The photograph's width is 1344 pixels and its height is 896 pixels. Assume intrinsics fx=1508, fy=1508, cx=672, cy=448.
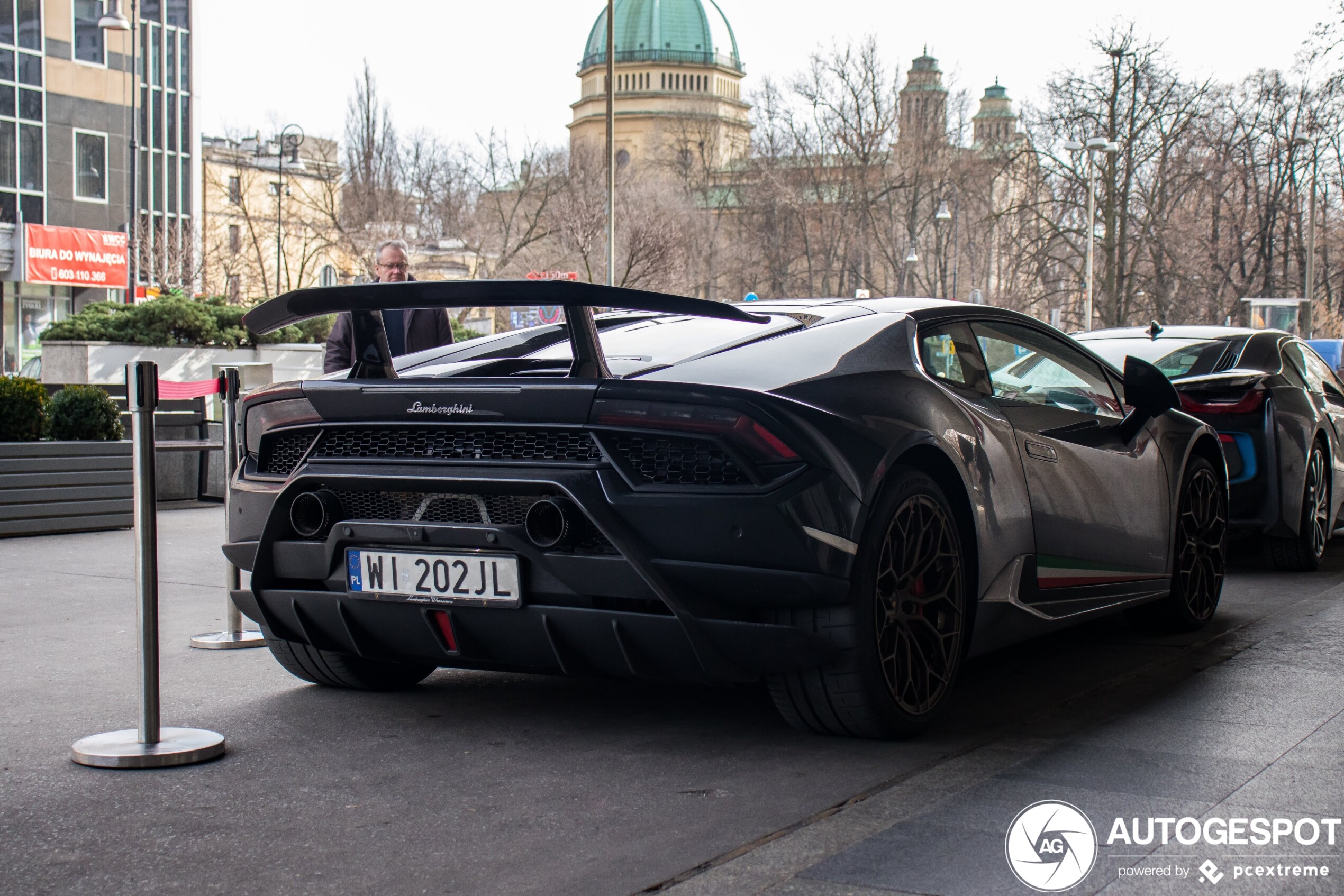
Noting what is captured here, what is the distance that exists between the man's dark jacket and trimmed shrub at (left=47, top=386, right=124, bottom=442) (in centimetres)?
377

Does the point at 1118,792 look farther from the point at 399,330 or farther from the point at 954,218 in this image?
the point at 954,218

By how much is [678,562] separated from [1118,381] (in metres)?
2.81

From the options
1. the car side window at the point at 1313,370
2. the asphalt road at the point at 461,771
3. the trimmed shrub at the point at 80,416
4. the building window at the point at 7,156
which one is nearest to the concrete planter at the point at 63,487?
the trimmed shrub at the point at 80,416

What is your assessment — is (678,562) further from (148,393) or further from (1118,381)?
(1118,381)

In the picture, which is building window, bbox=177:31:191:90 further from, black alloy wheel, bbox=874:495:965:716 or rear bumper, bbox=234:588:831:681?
black alloy wheel, bbox=874:495:965:716

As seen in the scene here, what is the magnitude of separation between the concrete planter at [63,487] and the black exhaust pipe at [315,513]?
674cm

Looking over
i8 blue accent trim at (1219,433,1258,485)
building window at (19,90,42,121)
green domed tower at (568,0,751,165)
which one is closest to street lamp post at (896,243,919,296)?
building window at (19,90,42,121)

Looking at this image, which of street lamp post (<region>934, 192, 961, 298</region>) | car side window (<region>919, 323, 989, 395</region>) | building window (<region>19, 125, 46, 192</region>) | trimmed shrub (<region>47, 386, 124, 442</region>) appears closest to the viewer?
car side window (<region>919, 323, 989, 395</region>)

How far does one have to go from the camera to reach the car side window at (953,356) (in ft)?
15.4

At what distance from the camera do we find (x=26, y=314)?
4894 cm

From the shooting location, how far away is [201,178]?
206 ft

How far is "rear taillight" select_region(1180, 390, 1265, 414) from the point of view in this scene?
8.45 metres

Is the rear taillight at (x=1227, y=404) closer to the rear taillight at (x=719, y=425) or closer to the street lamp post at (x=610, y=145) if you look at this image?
the rear taillight at (x=719, y=425)

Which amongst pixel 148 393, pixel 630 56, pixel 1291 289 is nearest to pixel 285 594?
pixel 148 393
